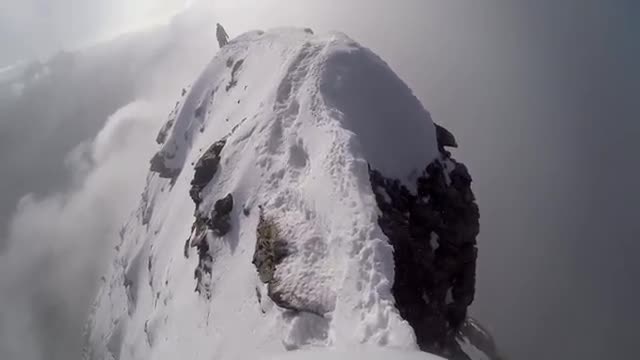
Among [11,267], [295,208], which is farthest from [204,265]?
[11,267]

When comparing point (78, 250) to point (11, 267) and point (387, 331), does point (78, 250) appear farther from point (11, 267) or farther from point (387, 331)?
point (387, 331)

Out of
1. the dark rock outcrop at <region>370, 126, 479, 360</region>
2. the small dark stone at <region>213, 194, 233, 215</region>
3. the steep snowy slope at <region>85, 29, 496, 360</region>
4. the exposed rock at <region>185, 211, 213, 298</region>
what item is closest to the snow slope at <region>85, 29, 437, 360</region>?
the steep snowy slope at <region>85, 29, 496, 360</region>

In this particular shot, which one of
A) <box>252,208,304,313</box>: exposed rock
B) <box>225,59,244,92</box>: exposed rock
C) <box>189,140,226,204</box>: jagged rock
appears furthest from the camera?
<box>225,59,244,92</box>: exposed rock

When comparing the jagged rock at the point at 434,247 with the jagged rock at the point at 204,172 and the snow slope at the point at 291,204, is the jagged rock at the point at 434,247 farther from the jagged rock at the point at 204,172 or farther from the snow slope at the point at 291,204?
the jagged rock at the point at 204,172

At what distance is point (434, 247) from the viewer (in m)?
18.3

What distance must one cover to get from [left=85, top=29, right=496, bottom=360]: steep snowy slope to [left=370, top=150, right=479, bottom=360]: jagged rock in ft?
2.21

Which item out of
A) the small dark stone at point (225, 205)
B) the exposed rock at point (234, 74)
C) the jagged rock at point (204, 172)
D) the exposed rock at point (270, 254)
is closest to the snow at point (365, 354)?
the exposed rock at point (270, 254)

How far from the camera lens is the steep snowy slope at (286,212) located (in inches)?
469

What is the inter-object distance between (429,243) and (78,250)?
3671 inches

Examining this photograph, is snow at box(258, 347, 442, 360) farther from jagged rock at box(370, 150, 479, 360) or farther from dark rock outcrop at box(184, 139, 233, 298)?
dark rock outcrop at box(184, 139, 233, 298)

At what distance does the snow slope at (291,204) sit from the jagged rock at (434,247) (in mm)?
1071

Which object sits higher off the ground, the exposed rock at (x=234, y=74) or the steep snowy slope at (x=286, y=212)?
the exposed rock at (x=234, y=74)

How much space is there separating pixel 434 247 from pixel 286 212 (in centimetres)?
627

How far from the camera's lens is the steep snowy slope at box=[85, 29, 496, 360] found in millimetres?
11906
